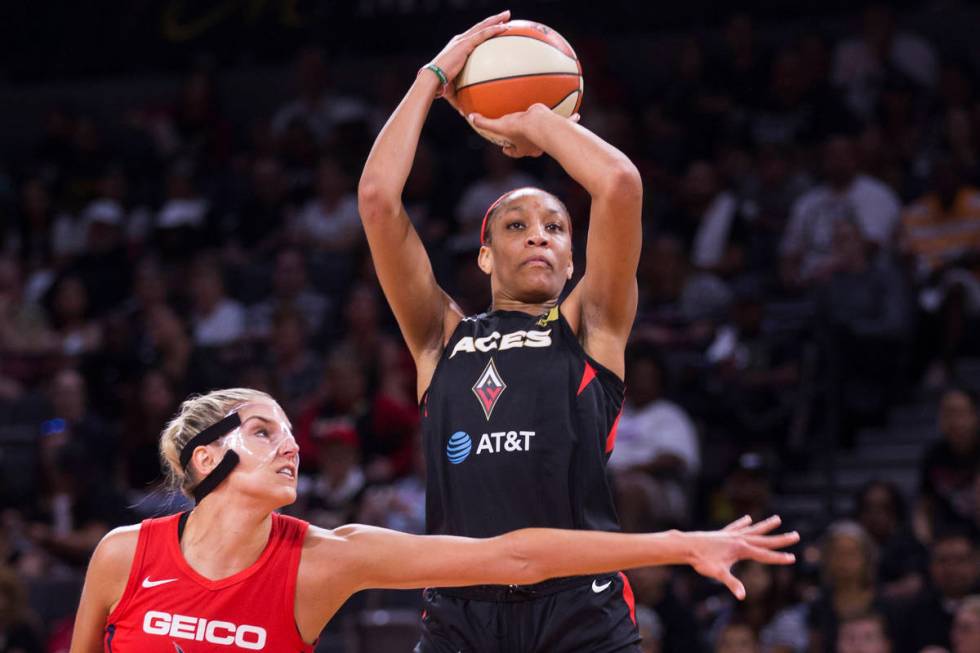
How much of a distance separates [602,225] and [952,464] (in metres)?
5.11

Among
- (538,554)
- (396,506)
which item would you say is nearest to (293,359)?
(396,506)

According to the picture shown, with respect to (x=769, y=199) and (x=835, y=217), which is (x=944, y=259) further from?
(x=769, y=199)

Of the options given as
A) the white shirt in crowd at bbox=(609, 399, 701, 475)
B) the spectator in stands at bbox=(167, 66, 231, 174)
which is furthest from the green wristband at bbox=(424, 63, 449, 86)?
the spectator in stands at bbox=(167, 66, 231, 174)

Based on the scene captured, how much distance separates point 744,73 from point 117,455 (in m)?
6.36

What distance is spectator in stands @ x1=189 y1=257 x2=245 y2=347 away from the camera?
40.8ft

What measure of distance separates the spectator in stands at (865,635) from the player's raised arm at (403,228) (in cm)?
382

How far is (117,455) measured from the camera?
36.8 feet

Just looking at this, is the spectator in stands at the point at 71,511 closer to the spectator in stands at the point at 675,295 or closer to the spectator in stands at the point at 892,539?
the spectator in stands at the point at 675,295

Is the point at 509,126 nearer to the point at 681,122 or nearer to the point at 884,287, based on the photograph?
the point at 884,287

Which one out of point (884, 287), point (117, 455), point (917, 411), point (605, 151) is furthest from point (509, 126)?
point (117, 455)

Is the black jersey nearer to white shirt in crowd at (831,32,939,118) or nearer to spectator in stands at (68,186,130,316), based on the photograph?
white shirt in crowd at (831,32,939,118)

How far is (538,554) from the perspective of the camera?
3949 mm

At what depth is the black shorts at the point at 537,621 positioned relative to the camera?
14.4 feet

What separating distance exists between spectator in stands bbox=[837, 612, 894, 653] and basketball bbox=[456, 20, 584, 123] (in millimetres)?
3937
